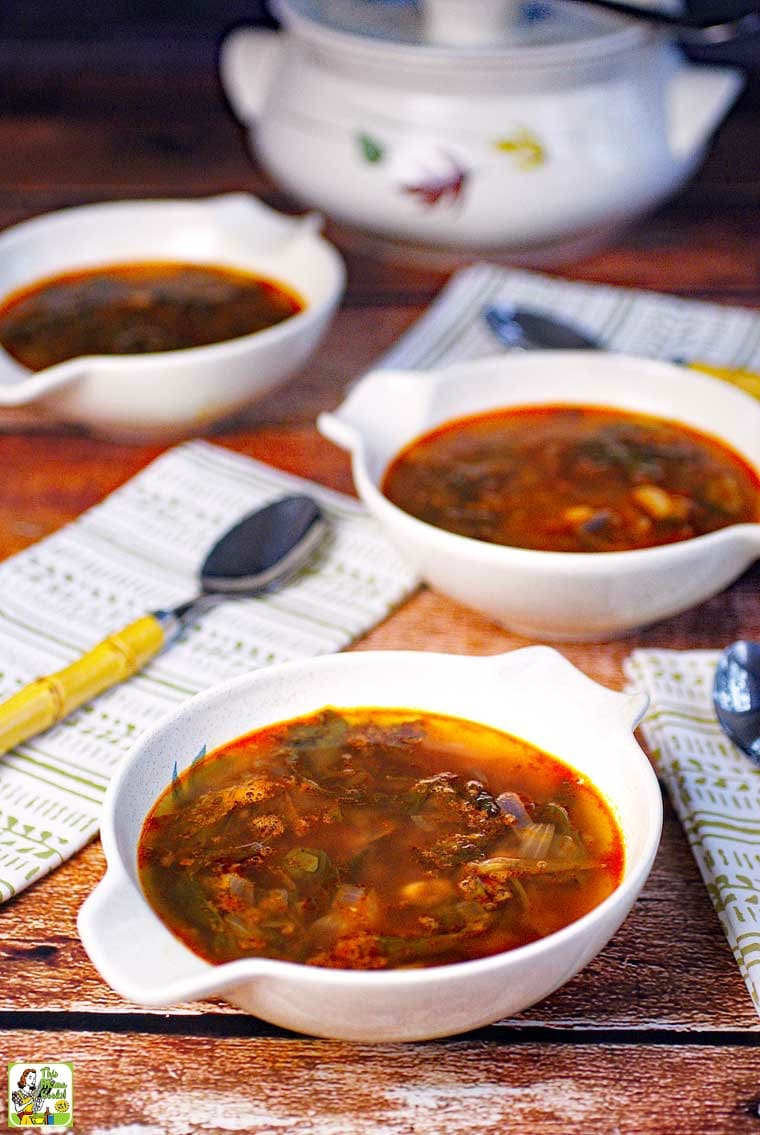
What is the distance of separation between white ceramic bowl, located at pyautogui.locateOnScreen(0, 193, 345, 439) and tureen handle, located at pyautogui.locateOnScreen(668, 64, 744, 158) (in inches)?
21.6

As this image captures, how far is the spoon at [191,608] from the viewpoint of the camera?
3.95 ft

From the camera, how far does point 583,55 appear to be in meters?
1.85

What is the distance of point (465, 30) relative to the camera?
1950 mm

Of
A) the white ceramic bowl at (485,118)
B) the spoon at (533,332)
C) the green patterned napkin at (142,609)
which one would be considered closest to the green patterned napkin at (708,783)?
the green patterned napkin at (142,609)

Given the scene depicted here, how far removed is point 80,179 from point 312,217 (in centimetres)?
74

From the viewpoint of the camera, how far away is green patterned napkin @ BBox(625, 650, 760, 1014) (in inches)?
40.1

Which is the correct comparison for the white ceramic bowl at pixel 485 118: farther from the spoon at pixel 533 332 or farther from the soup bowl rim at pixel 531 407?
the soup bowl rim at pixel 531 407

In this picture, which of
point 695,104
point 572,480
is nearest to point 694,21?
point 695,104

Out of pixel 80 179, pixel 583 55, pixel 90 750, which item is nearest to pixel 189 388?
pixel 90 750

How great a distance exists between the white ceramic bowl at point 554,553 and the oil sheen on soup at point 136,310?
33 centimetres

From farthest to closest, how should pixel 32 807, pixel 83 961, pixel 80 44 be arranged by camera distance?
pixel 80 44 → pixel 32 807 → pixel 83 961

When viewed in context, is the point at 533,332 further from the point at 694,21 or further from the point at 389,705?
the point at 389,705

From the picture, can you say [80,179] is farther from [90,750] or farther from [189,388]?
[90,750]

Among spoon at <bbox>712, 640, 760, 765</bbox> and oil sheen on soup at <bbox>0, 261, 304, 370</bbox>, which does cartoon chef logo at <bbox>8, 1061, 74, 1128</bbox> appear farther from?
oil sheen on soup at <bbox>0, 261, 304, 370</bbox>
